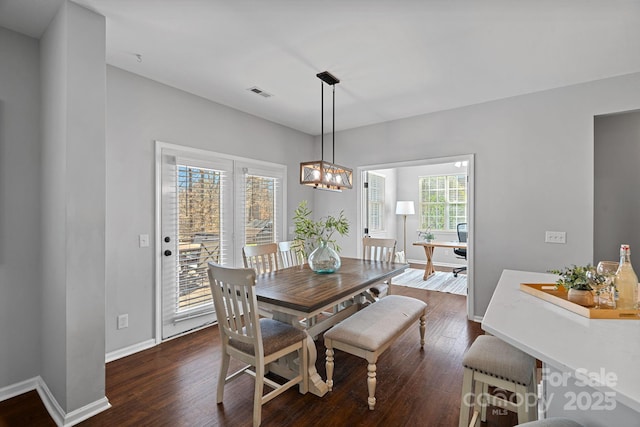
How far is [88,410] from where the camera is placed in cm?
197

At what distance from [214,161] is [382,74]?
2168 millimetres

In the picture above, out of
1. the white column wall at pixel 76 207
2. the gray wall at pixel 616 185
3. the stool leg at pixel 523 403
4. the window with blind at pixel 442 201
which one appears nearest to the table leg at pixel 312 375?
the stool leg at pixel 523 403

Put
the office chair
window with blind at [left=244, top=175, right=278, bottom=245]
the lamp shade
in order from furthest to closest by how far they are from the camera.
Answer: the lamp shade → the office chair → window with blind at [left=244, top=175, right=278, bottom=245]

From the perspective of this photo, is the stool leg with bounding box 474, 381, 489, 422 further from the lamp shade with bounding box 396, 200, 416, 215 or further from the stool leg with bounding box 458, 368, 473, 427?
the lamp shade with bounding box 396, 200, 416, 215

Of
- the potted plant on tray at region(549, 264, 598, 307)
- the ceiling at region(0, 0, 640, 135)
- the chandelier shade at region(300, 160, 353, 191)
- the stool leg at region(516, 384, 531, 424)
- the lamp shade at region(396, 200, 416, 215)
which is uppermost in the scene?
the ceiling at region(0, 0, 640, 135)

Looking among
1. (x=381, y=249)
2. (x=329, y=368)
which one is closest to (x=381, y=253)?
(x=381, y=249)

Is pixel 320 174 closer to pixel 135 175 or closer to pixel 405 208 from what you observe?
pixel 135 175

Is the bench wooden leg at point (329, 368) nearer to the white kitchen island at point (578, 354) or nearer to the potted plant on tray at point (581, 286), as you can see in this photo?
the white kitchen island at point (578, 354)

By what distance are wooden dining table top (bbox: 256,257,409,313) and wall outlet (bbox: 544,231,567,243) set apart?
1673 millimetres

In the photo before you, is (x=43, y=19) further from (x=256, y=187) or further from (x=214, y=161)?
(x=256, y=187)

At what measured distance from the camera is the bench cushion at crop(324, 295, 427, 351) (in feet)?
6.93

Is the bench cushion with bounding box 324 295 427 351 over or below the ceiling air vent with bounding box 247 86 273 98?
below

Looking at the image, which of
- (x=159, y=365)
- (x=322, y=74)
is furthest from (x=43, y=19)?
(x=159, y=365)

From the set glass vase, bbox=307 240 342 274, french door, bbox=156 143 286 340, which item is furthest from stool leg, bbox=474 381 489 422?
french door, bbox=156 143 286 340
